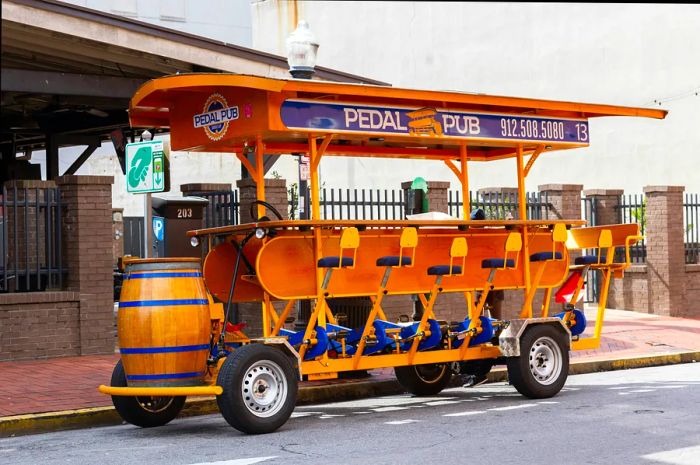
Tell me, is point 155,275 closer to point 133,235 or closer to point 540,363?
Answer: point 540,363

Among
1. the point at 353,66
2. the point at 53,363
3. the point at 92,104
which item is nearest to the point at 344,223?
the point at 53,363

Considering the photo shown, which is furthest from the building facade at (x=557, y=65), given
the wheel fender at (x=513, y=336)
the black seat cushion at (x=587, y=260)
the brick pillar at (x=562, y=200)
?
the wheel fender at (x=513, y=336)

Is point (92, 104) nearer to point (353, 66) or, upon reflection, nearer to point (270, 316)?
point (270, 316)

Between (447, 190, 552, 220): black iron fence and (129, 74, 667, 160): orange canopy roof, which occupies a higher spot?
(129, 74, 667, 160): orange canopy roof

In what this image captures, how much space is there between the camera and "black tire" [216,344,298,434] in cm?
808

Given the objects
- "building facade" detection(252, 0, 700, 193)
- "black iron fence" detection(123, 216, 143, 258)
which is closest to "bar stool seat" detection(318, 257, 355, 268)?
"black iron fence" detection(123, 216, 143, 258)

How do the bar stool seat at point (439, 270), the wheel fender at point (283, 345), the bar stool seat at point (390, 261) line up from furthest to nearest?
1. the bar stool seat at point (439, 270)
2. the bar stool seat at point (390, 261)
3. the wheel fender at point (283, 345)

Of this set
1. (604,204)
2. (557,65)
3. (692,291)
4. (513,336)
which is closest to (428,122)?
(513,336)

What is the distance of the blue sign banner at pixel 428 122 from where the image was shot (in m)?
9.09

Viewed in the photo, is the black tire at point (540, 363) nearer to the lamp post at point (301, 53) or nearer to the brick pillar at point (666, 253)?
the lamp post at point (301, 53)

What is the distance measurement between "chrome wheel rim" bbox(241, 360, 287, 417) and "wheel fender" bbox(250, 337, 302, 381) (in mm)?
221

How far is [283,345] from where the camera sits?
8617 mm

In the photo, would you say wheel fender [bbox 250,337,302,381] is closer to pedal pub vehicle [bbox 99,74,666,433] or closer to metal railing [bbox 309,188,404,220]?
pedal pub vehicle [bbox 99,74,666,433]

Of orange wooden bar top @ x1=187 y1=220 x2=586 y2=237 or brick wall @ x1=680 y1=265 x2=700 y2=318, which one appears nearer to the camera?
orange wooden bar top @ x1=187 y1=220 x2=586 y2=237
